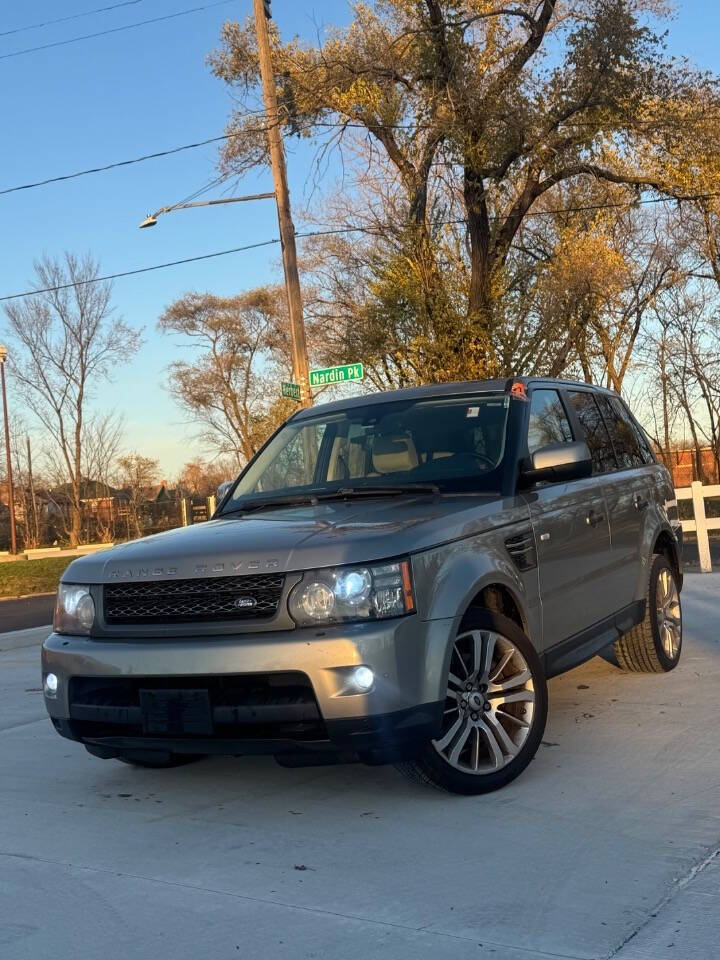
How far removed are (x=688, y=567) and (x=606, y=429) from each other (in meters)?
7.53

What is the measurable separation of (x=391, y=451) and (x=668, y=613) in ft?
8.18

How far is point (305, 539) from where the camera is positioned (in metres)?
4.08

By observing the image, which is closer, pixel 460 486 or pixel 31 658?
pixel 460 486

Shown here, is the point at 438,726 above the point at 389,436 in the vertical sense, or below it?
below

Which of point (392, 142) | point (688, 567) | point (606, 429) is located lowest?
point (688, 567)

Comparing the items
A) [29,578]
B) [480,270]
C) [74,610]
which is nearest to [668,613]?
[74,610]

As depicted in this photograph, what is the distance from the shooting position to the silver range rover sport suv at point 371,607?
393cm

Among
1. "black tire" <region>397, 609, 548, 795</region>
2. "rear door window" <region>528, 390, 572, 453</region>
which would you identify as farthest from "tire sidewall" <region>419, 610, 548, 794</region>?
"rear door window" <region>528, 390, 572, 453</region>

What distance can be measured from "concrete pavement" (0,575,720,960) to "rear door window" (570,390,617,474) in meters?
1.44

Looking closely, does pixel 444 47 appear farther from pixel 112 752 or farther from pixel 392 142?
pixel 112 752

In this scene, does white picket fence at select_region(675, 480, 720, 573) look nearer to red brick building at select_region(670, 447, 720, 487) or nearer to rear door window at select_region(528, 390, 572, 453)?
rear door window at select_region(528, 390, 572, 453)

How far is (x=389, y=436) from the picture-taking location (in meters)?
5.43

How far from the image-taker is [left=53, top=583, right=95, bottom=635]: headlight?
448 centimetres

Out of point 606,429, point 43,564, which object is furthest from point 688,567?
point 43,564
